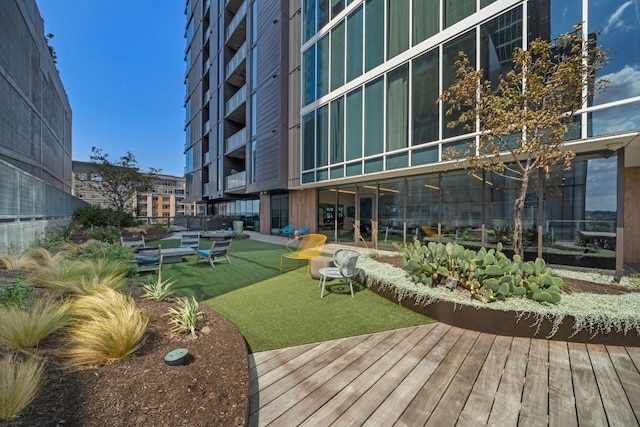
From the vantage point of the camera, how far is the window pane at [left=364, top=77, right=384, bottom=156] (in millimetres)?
9562

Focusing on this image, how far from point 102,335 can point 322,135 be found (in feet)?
36.8

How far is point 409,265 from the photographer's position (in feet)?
14.8

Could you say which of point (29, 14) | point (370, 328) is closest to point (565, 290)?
point (370, 328)

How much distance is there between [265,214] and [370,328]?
50.4 feet

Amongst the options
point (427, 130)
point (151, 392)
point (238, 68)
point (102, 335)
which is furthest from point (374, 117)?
point (238, 68)

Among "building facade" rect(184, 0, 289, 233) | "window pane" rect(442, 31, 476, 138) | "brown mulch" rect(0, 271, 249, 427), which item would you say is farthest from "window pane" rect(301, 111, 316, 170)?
"brown mulch" rect(0, 271, 249, 427)

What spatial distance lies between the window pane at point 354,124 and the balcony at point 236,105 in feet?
37.3

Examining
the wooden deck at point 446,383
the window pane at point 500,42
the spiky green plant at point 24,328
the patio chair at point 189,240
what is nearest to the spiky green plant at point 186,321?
the wooden deck at point 446,383

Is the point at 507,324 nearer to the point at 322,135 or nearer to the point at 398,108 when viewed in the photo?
the point at 398,108

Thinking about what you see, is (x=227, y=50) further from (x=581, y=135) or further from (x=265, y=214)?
(x=581, y=135)

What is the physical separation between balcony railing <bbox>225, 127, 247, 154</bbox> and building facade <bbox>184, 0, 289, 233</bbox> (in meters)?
0.08

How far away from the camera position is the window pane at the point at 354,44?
34.1 feet

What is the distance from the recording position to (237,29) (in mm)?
20844

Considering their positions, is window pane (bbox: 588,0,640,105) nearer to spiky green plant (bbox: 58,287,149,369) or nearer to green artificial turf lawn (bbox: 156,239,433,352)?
green artificial turf lawn (bbox: 156,239,433,352)
